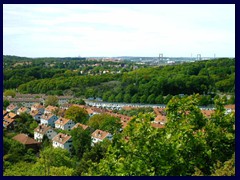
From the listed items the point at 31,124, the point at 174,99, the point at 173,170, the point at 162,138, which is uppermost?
the point at 174,99

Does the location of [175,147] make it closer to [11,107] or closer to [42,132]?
[42,132]

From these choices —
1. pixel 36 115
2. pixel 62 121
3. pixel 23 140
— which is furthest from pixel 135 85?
pixel 23 140

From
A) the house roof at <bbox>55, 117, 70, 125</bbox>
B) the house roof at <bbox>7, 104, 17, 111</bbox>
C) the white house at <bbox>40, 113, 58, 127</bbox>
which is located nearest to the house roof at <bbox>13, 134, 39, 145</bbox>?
the house roof at <bbox>55, 117, 70, 125</bbox>

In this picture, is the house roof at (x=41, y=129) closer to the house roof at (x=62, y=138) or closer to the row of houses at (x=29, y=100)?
the house roof at (x=62, y=138)

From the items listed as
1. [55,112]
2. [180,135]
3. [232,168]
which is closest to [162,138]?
[180,135]

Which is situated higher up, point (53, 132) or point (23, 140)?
point (23, 140)

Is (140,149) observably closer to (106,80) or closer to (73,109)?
(73,109)
